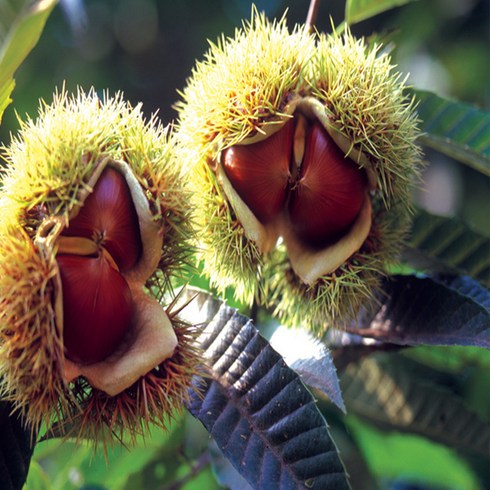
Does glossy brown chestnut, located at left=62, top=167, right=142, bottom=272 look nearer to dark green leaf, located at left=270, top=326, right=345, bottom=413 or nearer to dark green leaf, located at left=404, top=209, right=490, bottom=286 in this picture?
dark green leaf, located at left=270, top=326, right=345, bottom=413

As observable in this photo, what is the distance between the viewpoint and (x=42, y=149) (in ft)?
2.95

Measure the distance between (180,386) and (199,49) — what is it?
1916mm

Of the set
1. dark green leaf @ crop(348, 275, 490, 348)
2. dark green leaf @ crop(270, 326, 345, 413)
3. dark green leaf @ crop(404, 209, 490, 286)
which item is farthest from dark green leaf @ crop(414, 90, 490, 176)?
dark green leaf @ crop(270, 326, 345, 413)

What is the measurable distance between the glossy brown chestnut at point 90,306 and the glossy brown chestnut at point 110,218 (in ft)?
0.11

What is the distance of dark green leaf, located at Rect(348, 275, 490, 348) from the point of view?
40.7 inches

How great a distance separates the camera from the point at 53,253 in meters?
0.84

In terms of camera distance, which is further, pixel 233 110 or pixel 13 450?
pixel 233 110

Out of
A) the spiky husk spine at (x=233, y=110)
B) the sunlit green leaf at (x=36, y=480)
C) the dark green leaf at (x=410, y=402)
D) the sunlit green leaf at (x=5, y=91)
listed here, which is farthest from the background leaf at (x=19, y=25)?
the dark green leaf at (x=410, y=402)

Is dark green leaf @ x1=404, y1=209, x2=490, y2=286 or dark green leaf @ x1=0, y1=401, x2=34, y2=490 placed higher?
dark green leaf @ x1=404, y1=209, x2=490, y2=286

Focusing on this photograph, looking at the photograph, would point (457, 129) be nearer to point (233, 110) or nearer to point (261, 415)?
point (233, 110)

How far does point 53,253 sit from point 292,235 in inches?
17.7

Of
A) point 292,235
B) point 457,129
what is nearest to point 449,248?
point 457,129

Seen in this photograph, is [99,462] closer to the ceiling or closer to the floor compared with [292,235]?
closer to the floor

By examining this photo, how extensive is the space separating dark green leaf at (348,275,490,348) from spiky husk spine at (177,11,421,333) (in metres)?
0.07
